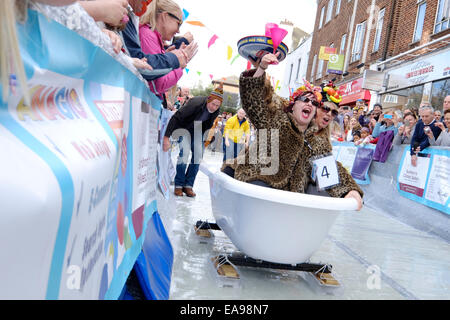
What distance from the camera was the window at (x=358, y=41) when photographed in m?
16.3

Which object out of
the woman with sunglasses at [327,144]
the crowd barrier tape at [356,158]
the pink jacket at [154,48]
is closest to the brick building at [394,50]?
the crowd barrier tape at [356,158]

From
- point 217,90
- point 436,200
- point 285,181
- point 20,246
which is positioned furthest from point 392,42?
point 20,246

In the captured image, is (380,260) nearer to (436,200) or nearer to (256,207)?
(256,207)

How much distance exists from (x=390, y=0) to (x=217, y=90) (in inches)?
475

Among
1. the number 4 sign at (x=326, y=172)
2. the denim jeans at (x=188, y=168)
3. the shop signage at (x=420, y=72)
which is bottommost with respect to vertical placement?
the denim jeans at (x=188, y=168)

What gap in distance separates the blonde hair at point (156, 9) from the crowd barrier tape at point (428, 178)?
175 inches

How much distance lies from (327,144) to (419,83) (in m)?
9.77

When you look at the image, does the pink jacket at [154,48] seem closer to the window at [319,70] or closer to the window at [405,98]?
the window at [405,98]

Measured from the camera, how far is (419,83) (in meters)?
11.2

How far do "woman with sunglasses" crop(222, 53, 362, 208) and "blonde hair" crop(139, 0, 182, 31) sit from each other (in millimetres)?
678

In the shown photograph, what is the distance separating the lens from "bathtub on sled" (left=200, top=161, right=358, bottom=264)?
2.24 meters

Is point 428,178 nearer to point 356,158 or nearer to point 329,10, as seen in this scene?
point 356,158

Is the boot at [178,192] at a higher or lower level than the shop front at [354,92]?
lower

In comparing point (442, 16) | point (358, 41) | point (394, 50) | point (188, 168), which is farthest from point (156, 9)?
point (358, 41)
